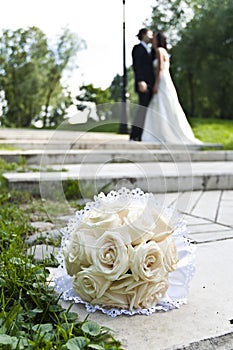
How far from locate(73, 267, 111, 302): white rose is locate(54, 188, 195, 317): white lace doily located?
0.03 m

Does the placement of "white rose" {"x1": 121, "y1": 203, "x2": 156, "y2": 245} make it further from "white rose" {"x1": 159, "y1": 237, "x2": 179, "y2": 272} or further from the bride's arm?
the bride's arm

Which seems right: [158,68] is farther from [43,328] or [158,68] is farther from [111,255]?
[43,328]

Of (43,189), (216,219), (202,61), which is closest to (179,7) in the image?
(202,61)

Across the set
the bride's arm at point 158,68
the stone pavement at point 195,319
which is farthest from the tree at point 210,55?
the stone pavement at point 195,319

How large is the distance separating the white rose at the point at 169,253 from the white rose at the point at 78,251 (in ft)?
0.62

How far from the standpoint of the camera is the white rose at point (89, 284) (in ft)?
3.48

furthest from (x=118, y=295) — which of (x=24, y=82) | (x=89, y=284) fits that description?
(x=24, y=82)

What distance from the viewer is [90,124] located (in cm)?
119

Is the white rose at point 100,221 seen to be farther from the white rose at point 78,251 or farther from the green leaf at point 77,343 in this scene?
the green leaf at point 77,343

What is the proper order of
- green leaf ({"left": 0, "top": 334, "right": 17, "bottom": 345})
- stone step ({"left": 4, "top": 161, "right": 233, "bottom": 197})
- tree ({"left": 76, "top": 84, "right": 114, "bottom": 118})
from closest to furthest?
green leaf ({"left": 0, "top": 334, "right": 17, "bottom": 345}) → tree ({"left": 76, "top": 84, "right": 114, "bottom": 118}) → stone step ({"left": 4, "top": 161, "right": 233, "bottom": 197})

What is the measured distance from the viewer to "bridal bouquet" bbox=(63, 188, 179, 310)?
3.42ft

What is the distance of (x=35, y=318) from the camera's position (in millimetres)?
1088

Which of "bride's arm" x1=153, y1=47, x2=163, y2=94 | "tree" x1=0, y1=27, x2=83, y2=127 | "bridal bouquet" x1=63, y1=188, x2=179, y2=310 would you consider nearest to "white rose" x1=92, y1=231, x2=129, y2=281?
"bridal bouquet" x1=63, y1=188, x2=179, y2=310

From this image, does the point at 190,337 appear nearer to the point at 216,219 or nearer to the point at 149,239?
the point at 149,239
